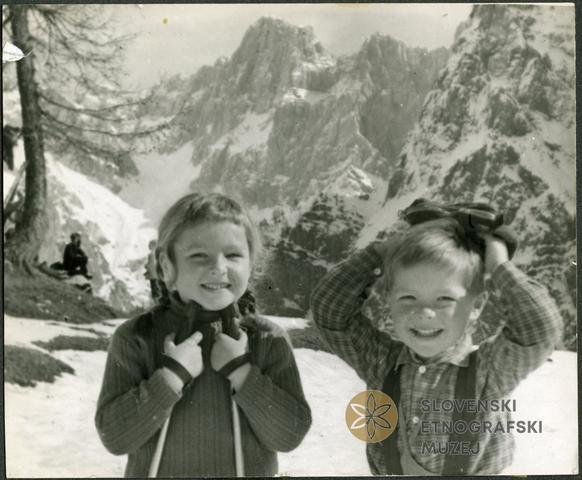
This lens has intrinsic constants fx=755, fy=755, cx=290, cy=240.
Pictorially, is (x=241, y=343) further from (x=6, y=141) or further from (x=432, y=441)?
(x=6, y=141)

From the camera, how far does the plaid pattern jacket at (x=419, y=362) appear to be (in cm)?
151

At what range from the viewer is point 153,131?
161 cm

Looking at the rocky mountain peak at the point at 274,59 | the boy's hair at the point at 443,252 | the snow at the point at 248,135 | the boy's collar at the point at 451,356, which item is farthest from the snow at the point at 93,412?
the rocky mountain peak at the point at 274,59

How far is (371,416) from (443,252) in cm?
38

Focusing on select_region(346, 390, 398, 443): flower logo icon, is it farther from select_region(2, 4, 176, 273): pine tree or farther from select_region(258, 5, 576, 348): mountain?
select_region(2, 4, 176, 273): pine tree

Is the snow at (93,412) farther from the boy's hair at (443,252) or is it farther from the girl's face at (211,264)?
the boy's hair at (443,252)

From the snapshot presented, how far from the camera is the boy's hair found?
1509mm

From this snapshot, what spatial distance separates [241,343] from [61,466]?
1.52ft

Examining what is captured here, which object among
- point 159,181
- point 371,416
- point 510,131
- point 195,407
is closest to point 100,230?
point 159,181

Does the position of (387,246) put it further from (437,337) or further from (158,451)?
(158,451)

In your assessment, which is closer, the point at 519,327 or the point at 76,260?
the point at 519,327

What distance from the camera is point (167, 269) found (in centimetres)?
156

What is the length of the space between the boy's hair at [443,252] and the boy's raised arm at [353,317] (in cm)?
4

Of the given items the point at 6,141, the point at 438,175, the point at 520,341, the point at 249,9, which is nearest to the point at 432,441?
the point at 520,341
